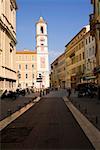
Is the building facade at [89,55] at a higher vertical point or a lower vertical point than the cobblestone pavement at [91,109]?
higher

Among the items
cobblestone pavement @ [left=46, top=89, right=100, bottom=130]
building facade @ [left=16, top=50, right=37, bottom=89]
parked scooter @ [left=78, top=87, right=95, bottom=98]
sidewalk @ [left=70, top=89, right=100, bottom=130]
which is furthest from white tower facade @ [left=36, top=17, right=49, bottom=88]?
sidewalk @ [left=70, top=89, right=100, bottom=130]

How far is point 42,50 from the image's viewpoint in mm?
142250

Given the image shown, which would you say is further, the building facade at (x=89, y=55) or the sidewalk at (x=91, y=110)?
the building facade at (x=89, y=55)

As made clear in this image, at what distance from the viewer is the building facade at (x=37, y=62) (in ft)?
461

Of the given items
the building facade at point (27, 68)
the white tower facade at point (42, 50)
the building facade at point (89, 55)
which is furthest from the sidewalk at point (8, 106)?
the building facade at point (27, 68)

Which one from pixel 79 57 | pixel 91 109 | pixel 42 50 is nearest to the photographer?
pixel 91 109

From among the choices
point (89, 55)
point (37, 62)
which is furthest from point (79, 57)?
point (37, 62)

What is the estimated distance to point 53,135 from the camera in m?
13.3

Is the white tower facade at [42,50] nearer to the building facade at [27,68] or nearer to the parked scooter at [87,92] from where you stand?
the building facade at [27,68]

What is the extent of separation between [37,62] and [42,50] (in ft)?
16.4

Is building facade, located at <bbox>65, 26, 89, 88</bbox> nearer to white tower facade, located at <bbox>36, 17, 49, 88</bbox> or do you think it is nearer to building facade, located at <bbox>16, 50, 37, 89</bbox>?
white tower facade, located at <bbox>36, 17, 49, 88</bbox>

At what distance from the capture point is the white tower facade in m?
140

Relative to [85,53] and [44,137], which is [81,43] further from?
[44,137]

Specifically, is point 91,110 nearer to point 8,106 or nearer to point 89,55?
point 8,106
